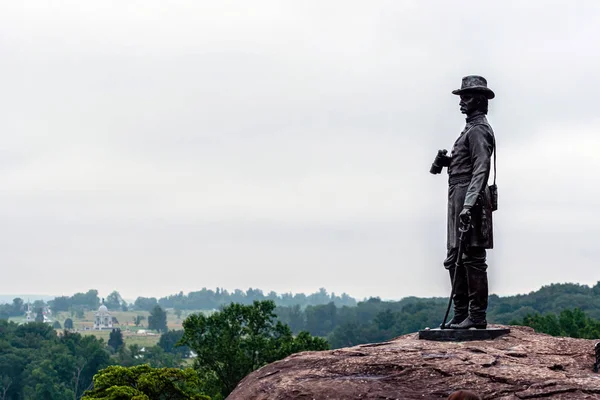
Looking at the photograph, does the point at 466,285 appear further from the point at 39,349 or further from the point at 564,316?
the point at 39,349

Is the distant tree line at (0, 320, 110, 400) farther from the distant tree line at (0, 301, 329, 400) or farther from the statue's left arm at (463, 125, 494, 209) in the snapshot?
the statue's left arm at (463, 125, 494, 209)

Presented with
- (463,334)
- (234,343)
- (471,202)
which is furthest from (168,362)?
(471,202)

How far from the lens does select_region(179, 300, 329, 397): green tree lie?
45.2 meters

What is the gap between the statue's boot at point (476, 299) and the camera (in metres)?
15.6

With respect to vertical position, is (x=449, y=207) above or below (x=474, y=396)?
above

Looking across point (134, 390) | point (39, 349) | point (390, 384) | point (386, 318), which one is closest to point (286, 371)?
point (390, 384)

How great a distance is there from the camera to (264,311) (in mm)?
46406

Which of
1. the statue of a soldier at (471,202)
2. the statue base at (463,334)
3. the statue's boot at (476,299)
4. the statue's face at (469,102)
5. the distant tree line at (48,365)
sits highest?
the statue's face at (469,102)

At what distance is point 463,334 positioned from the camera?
602 inches

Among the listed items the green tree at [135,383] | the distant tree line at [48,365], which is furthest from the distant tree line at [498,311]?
the green tree at [135,383]

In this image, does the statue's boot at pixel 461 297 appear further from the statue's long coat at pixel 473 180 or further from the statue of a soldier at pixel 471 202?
the statue's long coat at pixel 473 180

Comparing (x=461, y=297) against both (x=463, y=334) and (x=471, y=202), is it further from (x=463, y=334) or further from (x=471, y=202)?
(x=471, y=202)

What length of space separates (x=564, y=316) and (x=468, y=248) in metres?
44.9

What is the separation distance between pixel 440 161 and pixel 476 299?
2430 mm
